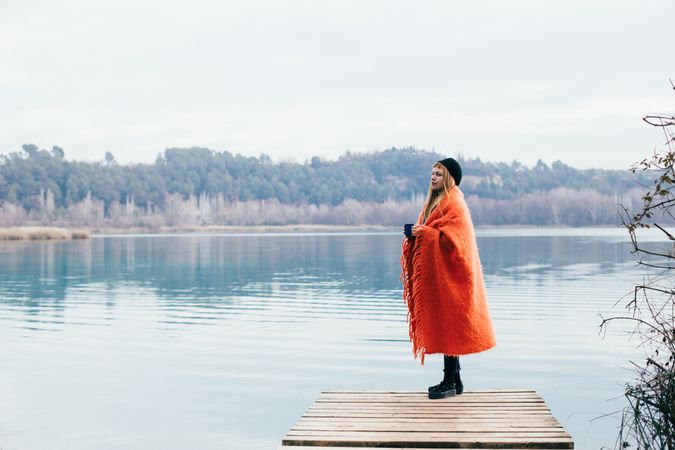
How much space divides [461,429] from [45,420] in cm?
537

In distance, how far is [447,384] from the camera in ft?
22.3

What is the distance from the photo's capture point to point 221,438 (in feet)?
28.6

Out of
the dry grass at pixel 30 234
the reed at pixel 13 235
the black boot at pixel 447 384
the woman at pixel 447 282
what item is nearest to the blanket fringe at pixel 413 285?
the woman at pixel 447 282

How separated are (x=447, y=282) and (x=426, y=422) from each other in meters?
1.12

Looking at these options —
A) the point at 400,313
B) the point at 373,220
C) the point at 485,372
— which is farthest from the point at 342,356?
the point at 373,220

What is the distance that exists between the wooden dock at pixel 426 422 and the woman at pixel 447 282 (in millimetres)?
Answer: 357

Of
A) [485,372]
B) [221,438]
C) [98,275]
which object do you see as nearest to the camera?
[221,438]

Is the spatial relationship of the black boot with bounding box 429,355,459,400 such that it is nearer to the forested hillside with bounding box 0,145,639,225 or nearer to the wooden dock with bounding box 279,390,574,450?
the wooden dock with bounding box 279,390,574,450

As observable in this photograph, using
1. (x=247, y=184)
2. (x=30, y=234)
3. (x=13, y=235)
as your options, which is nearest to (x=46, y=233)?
(x=30, y=234)

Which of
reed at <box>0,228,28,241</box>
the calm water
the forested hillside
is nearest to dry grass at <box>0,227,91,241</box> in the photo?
reed at <box>0,228,28,241</box>

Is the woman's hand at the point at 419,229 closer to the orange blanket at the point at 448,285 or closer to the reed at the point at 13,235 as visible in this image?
the orange blanket at the point at 448,285

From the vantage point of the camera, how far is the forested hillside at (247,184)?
468ft

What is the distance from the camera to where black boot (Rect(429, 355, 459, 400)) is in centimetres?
671

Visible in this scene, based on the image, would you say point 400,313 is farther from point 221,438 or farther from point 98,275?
point 98,275
